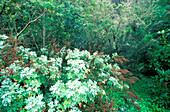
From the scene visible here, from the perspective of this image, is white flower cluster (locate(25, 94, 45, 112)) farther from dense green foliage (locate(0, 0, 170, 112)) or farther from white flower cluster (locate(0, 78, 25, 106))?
dense green foliage (locate(0, 0, 170, 112))

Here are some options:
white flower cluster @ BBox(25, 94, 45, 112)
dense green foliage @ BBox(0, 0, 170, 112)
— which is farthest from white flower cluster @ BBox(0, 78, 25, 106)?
dense green foliage @ BBox(0, 0, 170, 112)

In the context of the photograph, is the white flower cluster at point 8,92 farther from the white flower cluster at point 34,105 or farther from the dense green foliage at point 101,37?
the dense green foliage at point 101,37

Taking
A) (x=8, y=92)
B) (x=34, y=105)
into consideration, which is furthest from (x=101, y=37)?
(x=8, y=92)

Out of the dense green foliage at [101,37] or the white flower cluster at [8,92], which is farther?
the dense green foliage at [101,37]

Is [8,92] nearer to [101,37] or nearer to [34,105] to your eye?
[34,105]

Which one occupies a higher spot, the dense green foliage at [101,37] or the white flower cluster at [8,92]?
the dense green foliage at [101,37]

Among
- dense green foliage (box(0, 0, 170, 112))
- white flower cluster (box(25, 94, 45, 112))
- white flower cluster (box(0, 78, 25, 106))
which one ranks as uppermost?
dense green foliage (box(0, 0, 170, 112))

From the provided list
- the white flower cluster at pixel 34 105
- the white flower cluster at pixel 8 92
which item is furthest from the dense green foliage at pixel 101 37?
the white flower cluster at pixel 8 92

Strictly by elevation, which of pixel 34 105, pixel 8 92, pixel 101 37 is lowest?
pixel 34 105

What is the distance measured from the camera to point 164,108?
3012mm

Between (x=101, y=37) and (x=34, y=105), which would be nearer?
(x=34, y=105)

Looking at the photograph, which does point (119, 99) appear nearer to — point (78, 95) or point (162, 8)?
point (78, 95)

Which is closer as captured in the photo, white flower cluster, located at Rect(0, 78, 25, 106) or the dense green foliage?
white flower cluster, located at Rect(0, 78, 25, 106)

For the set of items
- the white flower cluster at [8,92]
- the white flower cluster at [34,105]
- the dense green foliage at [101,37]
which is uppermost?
the dense green foliage at [101,37]
